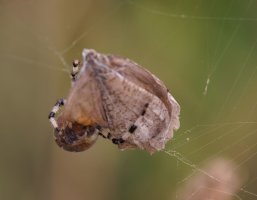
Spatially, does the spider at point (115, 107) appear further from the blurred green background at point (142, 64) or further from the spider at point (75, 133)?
the blurred green background at point (142, 64)

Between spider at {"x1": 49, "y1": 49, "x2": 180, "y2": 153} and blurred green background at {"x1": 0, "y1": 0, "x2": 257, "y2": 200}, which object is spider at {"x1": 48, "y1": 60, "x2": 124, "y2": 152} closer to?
spider at {"x1": 49, "y1": 49, "x2": 180, "y2": 153}

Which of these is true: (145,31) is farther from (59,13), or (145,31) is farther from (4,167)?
(4,167)

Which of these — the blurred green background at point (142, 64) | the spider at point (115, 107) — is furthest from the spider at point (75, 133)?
the blurred green background at point (142, 64)

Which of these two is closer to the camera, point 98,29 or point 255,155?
point 255,155

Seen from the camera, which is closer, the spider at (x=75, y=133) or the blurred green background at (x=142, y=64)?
the spider at (x=75, y=133)

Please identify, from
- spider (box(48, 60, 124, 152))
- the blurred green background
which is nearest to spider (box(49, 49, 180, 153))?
spider (box(48, 60, 124, 152))

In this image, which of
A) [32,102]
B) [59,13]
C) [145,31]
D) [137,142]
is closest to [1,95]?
[32,102]
